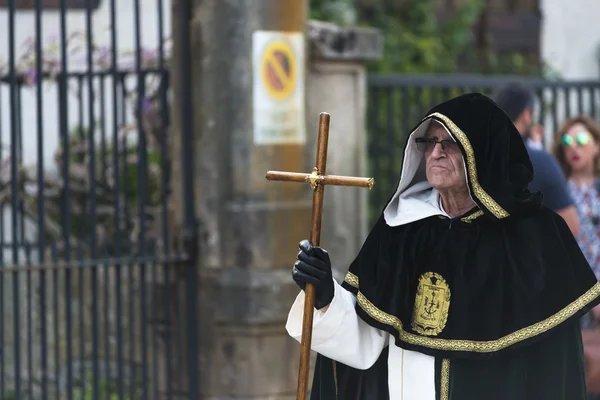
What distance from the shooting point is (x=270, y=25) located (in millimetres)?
6125

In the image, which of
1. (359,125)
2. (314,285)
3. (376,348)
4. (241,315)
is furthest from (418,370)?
(359,125)

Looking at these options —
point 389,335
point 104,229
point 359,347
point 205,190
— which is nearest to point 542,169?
point 205,190

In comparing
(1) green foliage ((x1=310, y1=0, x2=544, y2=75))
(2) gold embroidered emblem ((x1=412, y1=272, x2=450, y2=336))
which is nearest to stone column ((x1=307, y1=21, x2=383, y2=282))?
(2) gold embroidered emblem ((x1=412, y1=272, x2=450, y2=336))

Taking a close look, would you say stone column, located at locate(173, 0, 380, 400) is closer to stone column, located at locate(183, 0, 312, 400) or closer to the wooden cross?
stone column, located at locate(183, 0, 312, 400)

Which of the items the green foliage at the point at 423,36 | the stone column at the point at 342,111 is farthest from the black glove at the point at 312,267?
the green foliage at the point at 423,36

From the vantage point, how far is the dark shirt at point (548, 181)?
5586 millimetres

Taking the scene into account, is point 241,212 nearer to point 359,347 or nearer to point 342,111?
point 342,111

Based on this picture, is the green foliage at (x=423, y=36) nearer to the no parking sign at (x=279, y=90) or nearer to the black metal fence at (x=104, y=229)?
the black metal fence at (x=104, y=229)

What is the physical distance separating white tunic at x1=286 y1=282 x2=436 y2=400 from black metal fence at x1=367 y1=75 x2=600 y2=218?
3207mm

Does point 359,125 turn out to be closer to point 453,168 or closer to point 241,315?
point 241,315

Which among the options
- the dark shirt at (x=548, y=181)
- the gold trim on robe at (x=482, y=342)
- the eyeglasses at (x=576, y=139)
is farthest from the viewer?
the eyeglasses at (x=576, y=139)

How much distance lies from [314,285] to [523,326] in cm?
59

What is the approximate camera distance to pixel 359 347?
4023 millimetres

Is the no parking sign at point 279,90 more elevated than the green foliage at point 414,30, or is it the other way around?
the green foliage at point 414,30
